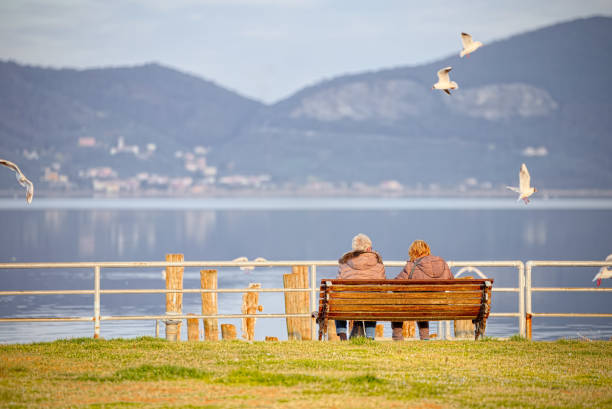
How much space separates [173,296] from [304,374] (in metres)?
6.69

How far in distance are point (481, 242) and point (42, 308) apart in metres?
68.6

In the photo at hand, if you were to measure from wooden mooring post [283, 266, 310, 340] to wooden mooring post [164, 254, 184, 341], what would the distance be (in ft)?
5.09

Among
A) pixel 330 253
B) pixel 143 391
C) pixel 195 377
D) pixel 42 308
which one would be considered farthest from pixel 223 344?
pixel 330 253

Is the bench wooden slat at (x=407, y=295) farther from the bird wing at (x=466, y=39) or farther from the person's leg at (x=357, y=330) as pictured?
the bird wing at (x=466, y=39)

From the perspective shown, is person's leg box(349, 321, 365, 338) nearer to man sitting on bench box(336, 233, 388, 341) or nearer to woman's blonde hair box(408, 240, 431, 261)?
man sitting on bench box(336, 233, 388, 341)

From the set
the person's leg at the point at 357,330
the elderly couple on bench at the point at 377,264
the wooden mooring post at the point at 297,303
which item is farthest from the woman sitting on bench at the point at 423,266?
the wooden mooring post at the point at 297,303

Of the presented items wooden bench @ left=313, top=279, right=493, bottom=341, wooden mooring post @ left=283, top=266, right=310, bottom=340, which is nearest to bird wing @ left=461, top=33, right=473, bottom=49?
wooden mooring post @ left=283, top=266, right=310, bottom=340

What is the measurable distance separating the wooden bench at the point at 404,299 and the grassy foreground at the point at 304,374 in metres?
0.37

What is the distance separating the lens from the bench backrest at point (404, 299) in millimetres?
11805

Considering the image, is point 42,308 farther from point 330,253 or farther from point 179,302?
point 330,253

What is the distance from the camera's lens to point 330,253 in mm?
80188

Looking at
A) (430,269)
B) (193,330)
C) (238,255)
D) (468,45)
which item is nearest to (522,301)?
(430,269)

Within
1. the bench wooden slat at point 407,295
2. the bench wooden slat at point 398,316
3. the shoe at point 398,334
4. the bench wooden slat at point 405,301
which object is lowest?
the shoe at point 398,334

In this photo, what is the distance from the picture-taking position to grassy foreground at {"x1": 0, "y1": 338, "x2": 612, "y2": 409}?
814cm
